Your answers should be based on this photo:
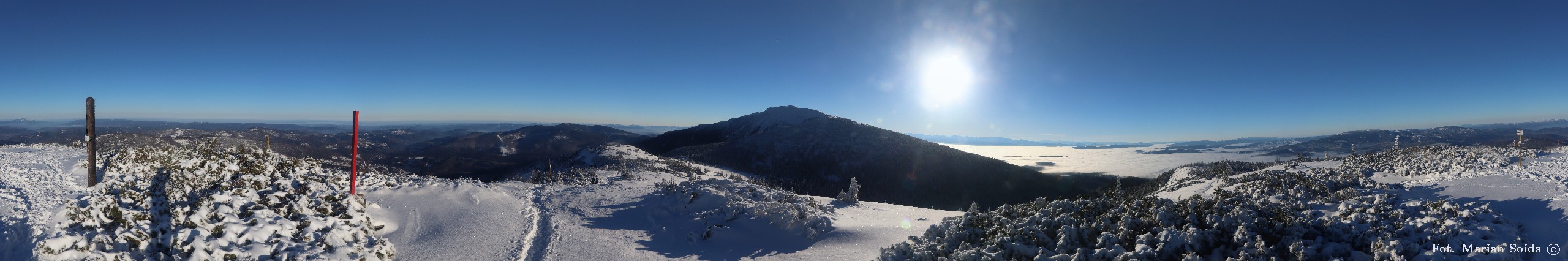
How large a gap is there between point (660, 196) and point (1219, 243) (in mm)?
15006

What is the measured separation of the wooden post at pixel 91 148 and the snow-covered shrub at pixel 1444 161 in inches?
1317

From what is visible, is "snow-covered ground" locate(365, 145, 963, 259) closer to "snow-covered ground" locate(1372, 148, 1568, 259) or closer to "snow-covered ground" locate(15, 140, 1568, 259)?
"snow-covered ground" locate(15, 140, 1568, 259)

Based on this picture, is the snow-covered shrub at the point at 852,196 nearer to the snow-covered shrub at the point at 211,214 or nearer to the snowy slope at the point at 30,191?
the snow-covered shrub at the point at 211,214

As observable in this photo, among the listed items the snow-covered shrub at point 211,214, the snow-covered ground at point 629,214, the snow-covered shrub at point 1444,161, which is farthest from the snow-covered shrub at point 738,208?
the snow-covered shrub at point 1444,161

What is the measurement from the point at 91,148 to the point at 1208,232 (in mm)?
17737

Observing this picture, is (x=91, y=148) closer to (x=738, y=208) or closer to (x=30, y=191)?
(x=30, y=191)

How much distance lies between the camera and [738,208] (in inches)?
602

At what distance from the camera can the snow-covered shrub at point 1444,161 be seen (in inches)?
650

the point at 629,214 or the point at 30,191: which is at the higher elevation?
the point at 30,191

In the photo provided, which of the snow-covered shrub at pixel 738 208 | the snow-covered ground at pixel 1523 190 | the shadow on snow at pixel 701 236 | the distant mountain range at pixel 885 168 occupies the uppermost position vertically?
the snow-covered ground at pixel 1523 190

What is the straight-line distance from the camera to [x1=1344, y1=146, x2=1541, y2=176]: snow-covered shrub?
1652 centimetres

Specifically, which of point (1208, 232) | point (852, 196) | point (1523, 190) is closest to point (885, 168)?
point (852, 196)

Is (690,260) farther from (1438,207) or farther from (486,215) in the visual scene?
(1438,207)

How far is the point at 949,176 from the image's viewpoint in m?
114
